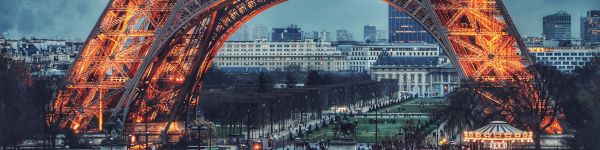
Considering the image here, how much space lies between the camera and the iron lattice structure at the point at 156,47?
65.7m

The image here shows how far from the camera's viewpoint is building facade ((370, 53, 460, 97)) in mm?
185625

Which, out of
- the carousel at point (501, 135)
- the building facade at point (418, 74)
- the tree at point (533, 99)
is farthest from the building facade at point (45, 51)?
the carousel at point (501, 135)

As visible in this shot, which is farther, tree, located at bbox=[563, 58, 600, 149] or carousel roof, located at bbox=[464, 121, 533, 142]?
tree, located at bbox=[563, 58, 600, 149]

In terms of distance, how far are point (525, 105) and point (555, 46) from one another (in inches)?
4366

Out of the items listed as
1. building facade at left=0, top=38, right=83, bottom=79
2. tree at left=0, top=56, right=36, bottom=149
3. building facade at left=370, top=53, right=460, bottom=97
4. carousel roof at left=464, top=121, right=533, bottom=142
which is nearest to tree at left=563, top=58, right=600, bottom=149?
carousel roof at left=464, top=121, right=533, bottom=142

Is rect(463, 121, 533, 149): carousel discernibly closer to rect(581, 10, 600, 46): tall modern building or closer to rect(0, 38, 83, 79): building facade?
rect(0, 38, 83, 79): building facade

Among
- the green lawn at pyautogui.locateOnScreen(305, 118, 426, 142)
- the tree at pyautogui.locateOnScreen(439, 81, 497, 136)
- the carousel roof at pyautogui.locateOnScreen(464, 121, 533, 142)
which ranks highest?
the tree at pyautogui.locateOnScreen(439, 81, 497, 136)

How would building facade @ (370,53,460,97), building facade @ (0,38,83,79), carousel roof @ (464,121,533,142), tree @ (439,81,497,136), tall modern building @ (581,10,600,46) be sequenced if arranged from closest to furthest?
carousel roof @ (464,121,533,142)
tree @ (439,81,497,136)
building facade @ (0,38,83,79)
building facade @ (370,53,460,97)
tall modern building @ (581,10,600,46)

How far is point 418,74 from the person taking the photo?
→ 627ft

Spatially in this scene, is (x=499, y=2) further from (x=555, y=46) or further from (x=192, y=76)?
(x=555, y=46)

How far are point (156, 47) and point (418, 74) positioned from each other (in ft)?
412

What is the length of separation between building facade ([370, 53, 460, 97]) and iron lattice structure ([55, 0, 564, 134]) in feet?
366

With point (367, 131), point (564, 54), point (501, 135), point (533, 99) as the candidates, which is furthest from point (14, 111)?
point (564, 54)

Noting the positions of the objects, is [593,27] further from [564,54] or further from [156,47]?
[156,47]
